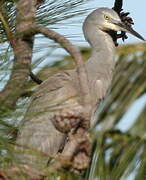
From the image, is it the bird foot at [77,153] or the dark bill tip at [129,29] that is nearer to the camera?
the bird foot at [77,153]

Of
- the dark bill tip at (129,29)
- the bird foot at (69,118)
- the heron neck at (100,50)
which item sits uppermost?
the bird foot at (69,118)

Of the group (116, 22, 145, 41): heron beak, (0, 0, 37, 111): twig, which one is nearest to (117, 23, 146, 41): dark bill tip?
(116, 22, 145, 41): heron beak

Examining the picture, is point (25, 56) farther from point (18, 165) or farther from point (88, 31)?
point (88, 31)

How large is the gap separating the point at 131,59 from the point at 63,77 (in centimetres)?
95

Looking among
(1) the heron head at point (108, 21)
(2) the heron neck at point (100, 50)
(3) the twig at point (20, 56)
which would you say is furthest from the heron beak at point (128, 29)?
(3) the twig at point (20, 56)

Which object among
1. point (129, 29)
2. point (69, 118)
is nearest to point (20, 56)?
point (69, 118)

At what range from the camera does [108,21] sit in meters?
2.57

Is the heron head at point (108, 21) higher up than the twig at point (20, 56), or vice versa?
the twig at point (20, 56)

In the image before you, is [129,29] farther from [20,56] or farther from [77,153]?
[77,153]

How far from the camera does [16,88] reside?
1.22m

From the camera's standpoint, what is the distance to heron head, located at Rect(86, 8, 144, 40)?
8.09 feet

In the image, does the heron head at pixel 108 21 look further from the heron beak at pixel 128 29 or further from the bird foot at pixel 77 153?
the bird foot at pixel 77 153

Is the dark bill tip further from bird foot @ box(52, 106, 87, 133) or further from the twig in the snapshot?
bird foot @ box(52, 106, 87, 133)

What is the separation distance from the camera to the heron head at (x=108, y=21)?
97.0 inches
